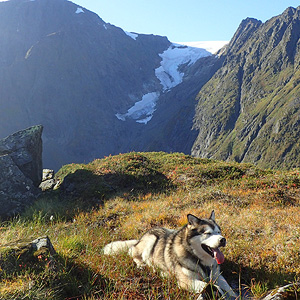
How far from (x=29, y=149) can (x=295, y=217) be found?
56.4 feet

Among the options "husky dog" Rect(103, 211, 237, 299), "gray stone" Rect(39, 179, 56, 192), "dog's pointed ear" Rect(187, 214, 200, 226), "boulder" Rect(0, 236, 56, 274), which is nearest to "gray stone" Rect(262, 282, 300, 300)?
"husky dog" Rect(103, 211, 237, 299)

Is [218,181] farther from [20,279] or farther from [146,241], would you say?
[20,279]

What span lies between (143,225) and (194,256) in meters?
4.00

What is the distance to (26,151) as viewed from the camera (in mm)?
17891

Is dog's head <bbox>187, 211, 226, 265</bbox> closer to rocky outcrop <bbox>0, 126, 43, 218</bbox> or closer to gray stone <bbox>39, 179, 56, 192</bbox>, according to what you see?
rocky outcrop <bbox>0, 126, 43, 218</bbox>

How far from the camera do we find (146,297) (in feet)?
15.3

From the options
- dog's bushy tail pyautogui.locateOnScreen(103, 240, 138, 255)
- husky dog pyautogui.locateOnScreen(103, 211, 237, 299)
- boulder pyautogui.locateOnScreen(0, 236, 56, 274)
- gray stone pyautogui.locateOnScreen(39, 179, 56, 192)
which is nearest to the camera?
boulder pyautogui.locateOnScreen(0, 236, 56, 274)

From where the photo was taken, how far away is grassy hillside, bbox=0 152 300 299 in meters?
4.58

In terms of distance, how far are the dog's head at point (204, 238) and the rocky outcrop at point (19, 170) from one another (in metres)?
11.9

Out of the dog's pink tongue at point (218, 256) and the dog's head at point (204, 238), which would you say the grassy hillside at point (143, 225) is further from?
the dog's head at point (204, 238)

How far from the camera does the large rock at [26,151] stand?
680 inches

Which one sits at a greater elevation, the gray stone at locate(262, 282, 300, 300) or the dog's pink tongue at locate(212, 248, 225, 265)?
the dog's pink tongue at locate(212, 248, 225, 265)

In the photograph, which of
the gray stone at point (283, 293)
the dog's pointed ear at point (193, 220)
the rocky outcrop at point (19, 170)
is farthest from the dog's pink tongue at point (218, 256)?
the rocky outcrop at point (19, 170)

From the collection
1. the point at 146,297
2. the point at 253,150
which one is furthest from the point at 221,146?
the point at 146,297
